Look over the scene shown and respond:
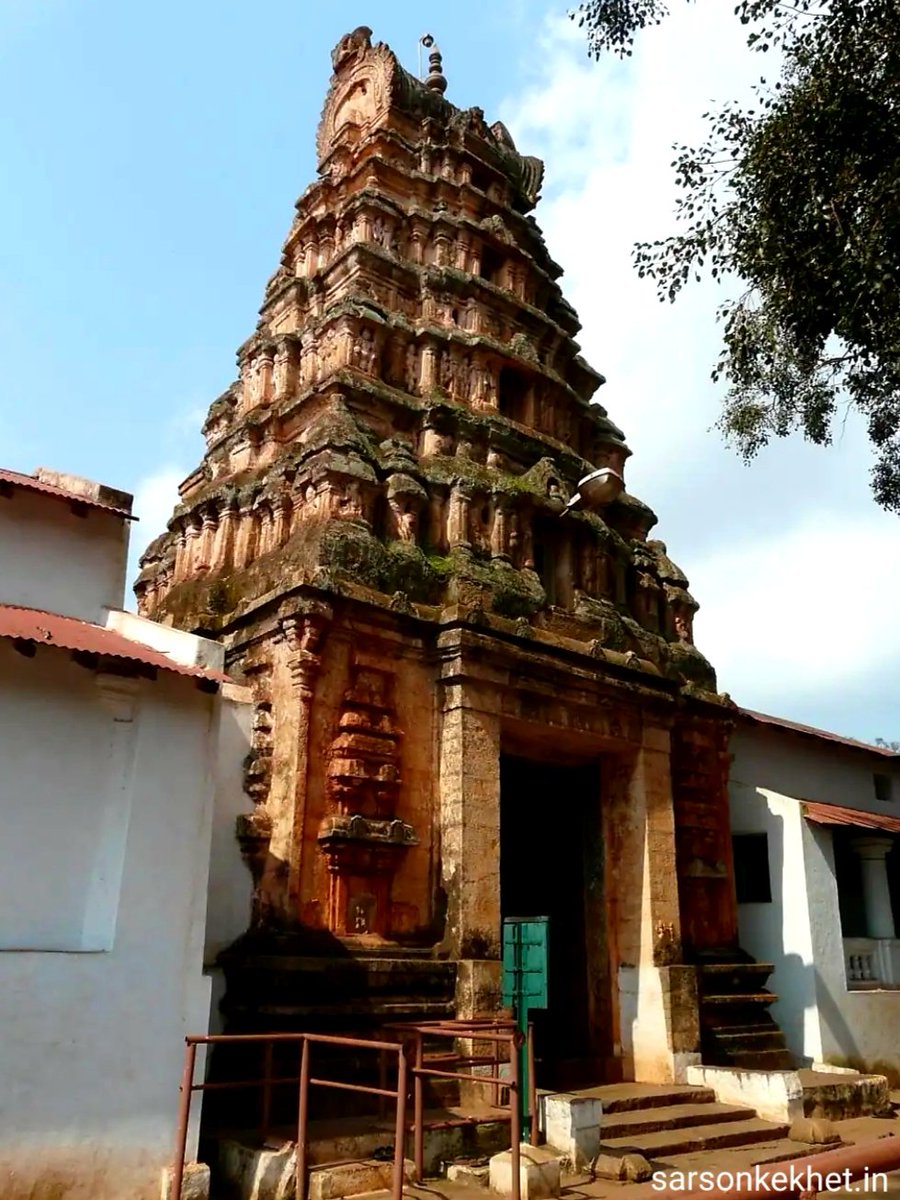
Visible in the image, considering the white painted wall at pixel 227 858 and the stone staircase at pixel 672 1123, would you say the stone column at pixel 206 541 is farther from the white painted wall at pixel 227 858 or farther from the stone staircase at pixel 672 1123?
the stone staircase at pixel 672 1123

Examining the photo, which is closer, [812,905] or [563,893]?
[563,893]

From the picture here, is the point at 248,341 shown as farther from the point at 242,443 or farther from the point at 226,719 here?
the point at 226,719

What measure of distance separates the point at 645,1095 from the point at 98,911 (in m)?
6.77

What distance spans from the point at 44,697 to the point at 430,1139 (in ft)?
17.0

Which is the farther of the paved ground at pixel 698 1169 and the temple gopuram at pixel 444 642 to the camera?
the temple gopuram at pixel 444 642

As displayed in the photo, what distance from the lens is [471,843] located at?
10.9 m

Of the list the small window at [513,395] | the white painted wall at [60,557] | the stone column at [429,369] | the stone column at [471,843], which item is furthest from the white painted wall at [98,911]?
the small window at [513,395]

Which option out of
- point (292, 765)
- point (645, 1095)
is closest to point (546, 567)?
point (292, 765)

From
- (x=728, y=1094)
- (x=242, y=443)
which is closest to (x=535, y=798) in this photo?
(x=728, y=1094)

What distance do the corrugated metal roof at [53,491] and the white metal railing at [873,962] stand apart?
1332 centimetres

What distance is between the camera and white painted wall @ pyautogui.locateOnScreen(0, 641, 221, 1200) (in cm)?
709

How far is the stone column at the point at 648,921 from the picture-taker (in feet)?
40.0

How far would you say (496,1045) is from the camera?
10172mm

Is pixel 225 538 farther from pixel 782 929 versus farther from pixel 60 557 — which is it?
pixel 782 929
